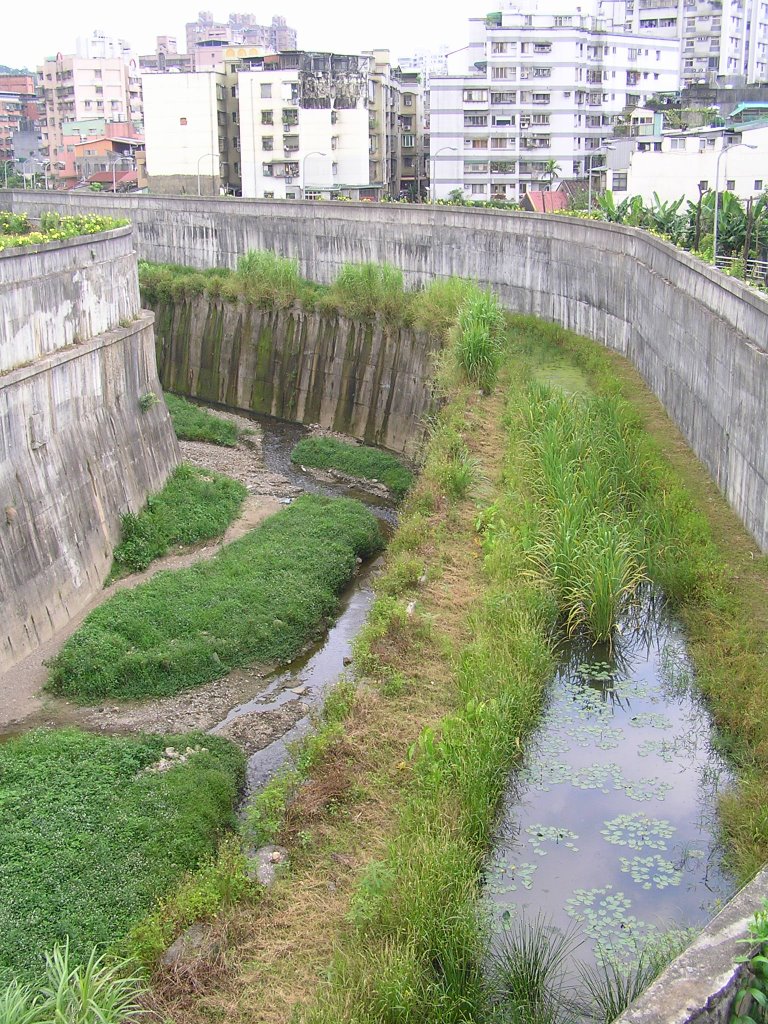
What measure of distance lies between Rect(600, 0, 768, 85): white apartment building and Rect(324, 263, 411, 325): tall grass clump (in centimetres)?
4649

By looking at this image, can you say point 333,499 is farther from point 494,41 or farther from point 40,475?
point 494,41

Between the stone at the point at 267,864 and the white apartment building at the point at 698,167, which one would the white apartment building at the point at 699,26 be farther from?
the stone at the point at 267,864

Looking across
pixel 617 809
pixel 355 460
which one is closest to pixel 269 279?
pixel 355 460

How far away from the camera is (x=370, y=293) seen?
32.1m

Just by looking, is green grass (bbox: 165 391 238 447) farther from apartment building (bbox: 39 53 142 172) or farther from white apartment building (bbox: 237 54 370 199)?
apartment building (bbox: 39 53 142 172)

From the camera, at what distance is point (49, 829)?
12.2 meters

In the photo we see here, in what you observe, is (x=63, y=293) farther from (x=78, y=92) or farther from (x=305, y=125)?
Result: (x=78, y=92)

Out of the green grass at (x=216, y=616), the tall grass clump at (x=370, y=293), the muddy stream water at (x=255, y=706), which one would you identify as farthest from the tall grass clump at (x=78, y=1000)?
the tall grass clump at (x=370, y=293)

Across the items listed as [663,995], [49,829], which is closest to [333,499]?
[49,829]

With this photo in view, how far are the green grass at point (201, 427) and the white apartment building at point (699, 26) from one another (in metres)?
50.5

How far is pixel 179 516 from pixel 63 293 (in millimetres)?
5075

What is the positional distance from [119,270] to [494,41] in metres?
39.1

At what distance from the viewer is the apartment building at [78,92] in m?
85.5

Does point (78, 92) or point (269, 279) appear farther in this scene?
point (78, 92)
